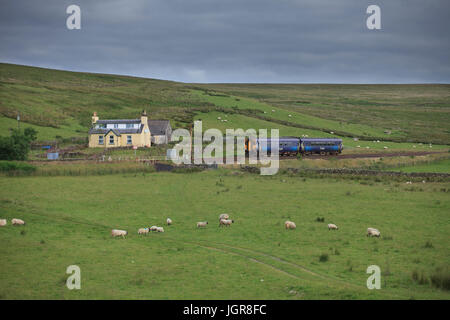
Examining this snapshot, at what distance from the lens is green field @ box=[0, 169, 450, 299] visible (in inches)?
797

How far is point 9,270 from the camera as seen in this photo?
880 inches

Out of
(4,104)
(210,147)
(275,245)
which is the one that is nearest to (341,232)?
(275,245)

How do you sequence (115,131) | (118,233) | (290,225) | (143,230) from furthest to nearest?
(115,131)
(290,225)
(143,230)
(118,233)

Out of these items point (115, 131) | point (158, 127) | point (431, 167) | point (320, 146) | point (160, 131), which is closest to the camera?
point (431, 167)

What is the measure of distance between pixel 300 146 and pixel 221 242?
2193 inches

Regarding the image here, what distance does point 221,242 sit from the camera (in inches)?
1114

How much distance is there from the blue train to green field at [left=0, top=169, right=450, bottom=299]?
99.4 feet

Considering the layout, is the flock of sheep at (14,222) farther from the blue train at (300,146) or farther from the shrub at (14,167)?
the blue train at (300,146)

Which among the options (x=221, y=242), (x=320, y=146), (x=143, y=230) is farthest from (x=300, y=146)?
(x=221, y=242)

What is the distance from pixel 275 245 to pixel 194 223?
8.09 m

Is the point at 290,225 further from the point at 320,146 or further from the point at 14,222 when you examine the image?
the point at 320,146

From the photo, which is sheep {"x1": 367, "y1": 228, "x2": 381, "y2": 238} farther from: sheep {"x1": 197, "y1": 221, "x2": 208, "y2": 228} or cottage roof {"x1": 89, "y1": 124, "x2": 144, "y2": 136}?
cottage roof {"x1": 89, "y1": 124, "x2": 144, "y2": 136}

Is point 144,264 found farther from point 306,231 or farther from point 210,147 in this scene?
point 210,147
